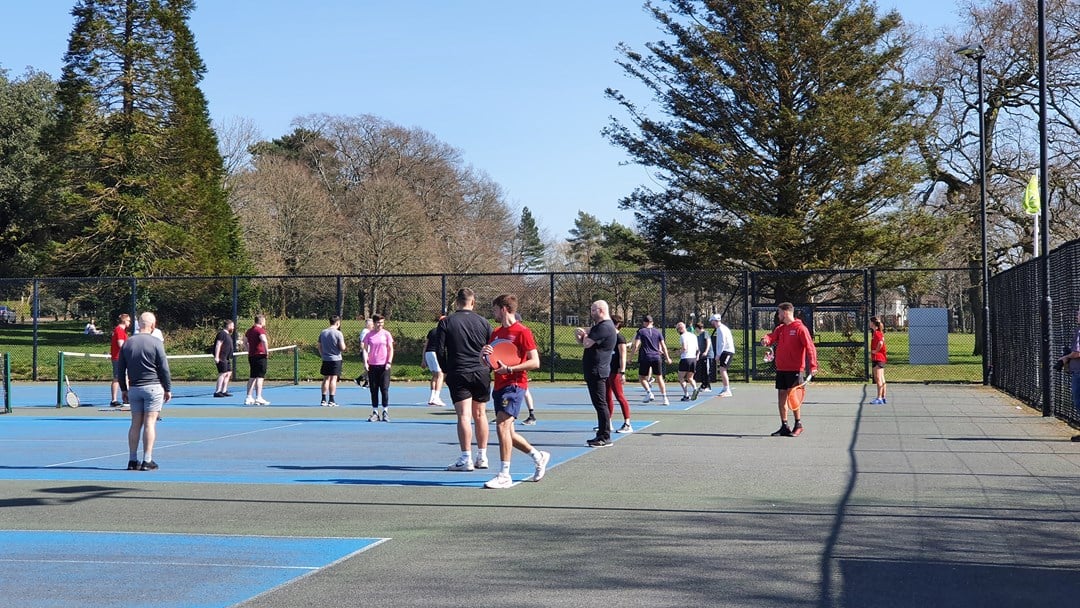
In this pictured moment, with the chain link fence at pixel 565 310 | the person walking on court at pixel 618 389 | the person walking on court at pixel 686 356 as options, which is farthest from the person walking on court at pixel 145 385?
the chain link fence at pixel 565 310

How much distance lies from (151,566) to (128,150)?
131ft

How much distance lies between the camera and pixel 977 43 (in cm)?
3866

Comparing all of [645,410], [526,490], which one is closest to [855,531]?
[526,490]

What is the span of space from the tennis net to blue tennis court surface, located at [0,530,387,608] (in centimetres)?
1875

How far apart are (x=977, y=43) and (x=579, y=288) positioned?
646 inches

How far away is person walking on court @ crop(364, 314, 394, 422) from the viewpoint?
63.5 feet

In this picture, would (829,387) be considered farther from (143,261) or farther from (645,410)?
(143,261)

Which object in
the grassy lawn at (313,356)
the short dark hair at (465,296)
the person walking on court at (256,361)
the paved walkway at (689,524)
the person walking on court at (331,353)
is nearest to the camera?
the paved walkway at (689,524)

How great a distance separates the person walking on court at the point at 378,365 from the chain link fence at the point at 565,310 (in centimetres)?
880

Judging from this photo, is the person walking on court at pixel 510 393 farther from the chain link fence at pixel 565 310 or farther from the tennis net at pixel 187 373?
the chain link fence at pixel 565 310

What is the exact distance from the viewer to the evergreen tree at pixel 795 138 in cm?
3388

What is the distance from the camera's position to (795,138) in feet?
113

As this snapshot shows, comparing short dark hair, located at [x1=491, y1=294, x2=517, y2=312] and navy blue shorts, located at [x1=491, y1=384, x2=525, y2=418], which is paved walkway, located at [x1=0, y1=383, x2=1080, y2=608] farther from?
short dark hair, located at [x1=491, y1=294, x2=517, y2=312]

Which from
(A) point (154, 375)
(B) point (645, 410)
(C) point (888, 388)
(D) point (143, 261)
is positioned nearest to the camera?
(A) point (154, 375)
